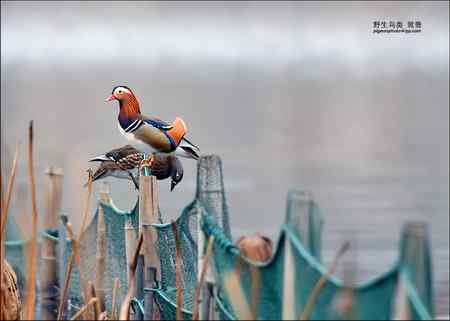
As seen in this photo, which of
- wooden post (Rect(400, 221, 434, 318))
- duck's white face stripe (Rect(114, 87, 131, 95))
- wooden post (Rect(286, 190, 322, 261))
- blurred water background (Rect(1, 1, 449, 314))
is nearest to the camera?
wooden post (Rect(400, 221, 434, 318))

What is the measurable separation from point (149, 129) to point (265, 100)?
Result: 0.97ft

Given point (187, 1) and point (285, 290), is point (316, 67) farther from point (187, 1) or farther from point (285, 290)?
point (285, 290)

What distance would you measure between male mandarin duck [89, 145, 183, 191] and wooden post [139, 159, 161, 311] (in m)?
0.03

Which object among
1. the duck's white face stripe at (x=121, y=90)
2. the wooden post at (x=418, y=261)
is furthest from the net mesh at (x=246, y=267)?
the duck's white face stripe at (x=121, y=90)

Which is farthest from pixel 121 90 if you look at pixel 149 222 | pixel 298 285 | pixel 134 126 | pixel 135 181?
pixel 298 285

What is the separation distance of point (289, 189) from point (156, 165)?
14.3 inches

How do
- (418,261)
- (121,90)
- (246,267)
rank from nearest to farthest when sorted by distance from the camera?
(418,261)
(246,267)
(121,90)

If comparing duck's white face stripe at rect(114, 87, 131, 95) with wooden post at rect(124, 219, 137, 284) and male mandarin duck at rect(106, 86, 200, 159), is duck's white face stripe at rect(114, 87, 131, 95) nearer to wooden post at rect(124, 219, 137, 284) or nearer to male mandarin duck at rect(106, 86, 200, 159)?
male mandarin duck at rect(106, 86, 200, 159)

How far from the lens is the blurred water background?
6.56 ft

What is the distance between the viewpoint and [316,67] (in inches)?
84.6

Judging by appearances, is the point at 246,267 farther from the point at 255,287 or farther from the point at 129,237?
the point at 129,237

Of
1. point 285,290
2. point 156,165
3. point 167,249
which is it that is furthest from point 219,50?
point 285,290

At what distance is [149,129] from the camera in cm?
229

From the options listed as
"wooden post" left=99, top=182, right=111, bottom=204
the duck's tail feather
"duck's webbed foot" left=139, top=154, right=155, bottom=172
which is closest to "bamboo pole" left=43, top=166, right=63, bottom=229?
"wooden post" left=99, top=182, right=111, bottom=204
